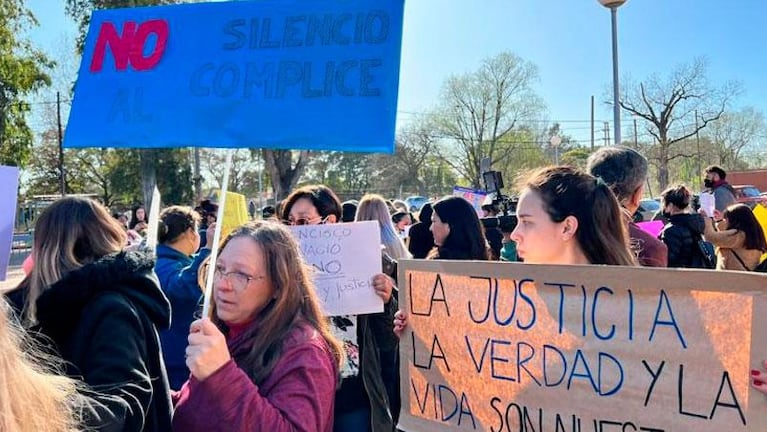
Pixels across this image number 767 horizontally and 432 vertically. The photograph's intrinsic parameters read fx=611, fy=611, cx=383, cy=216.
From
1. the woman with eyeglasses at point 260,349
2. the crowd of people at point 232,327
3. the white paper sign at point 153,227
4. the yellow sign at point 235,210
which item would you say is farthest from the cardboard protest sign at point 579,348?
the yellow sign at point 235,210

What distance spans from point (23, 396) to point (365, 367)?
1713mm

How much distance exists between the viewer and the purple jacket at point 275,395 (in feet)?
5.58

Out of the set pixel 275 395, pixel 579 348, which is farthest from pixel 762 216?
pixel 275 395

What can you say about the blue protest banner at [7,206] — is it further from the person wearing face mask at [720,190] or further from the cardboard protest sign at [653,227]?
the person wearing face mask at [720,190]

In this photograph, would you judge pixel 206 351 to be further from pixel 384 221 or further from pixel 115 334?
pixel 384 221

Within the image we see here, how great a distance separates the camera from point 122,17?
8.36 feet

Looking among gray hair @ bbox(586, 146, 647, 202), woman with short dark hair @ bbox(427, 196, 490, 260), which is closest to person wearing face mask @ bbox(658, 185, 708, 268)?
woman with short dark hair @ bbox(427, 196, 490, 260)

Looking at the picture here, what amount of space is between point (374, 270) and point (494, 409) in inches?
39.8

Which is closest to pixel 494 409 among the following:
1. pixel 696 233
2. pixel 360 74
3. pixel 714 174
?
pixel 360 74

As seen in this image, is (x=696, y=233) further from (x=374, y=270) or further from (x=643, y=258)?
(x=374, y=270)

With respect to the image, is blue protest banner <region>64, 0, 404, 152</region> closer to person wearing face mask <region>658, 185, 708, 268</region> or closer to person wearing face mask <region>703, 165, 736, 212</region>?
person wearing face mask <region>658, 185, 708, 268</region>

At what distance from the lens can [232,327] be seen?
210 cm

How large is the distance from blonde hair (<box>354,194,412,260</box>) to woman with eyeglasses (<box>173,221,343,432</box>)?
153 cm

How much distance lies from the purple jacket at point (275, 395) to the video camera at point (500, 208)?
5.98ft
